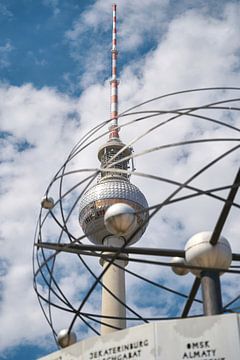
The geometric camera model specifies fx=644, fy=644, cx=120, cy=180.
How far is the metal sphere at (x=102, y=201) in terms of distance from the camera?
44.9 meters

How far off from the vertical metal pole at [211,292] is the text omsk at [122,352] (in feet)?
5.19

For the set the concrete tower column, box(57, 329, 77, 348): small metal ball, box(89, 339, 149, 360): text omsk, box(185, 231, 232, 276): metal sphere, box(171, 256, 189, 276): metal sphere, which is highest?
the concrete tower column

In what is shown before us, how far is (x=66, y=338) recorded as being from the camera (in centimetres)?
1230

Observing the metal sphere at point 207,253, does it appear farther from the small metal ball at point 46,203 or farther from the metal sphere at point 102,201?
the metal sphere at point 102,201

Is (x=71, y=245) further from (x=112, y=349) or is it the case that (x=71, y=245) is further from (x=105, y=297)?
(x=105, y=297)

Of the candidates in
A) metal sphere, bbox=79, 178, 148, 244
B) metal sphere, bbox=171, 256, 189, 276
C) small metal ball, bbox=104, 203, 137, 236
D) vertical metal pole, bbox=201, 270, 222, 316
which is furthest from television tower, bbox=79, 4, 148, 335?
small metal ball, bbox=104, 203, 137, 236

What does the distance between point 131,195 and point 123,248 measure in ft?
115

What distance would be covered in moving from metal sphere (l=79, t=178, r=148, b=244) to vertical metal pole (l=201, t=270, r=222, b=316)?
32772 millimetres

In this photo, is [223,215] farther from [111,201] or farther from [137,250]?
[111,201]

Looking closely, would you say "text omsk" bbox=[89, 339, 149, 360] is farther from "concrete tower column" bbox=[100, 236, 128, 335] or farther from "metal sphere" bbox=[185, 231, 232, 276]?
"concrete tower column" bbox=[100, 236, 128, 335]

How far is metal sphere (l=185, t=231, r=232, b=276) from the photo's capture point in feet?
37.5

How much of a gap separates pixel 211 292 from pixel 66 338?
295 centimetres

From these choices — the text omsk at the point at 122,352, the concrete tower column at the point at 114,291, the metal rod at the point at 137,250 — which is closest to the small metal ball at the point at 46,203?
the metal rod at the point at 137,250

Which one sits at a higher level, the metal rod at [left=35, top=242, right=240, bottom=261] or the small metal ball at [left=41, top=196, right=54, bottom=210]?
the small metal ball at [left=41, top=196, right=54, bottom=210]
